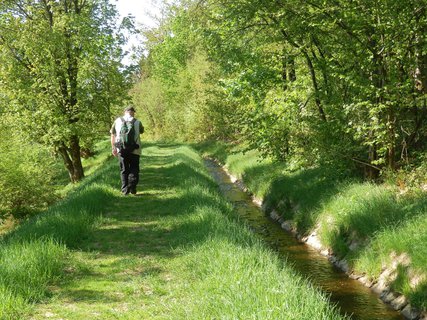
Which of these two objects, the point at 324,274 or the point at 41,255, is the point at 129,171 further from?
the point at 41,255

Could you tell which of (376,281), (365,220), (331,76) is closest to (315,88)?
(331,76)

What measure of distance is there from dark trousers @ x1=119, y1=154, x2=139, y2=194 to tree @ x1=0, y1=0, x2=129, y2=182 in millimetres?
6448

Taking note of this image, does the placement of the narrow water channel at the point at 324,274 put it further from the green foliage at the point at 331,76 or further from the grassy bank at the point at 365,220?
the green foliage at the point at 331,76

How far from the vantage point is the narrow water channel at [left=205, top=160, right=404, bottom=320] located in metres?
7.13

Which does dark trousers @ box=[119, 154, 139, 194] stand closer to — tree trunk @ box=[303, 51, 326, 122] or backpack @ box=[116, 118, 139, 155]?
backpack @ box=[116, 118, 139, 155]

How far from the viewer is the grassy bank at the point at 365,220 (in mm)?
7371

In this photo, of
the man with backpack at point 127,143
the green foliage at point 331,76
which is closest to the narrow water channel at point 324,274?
the green foliage at point 331,76

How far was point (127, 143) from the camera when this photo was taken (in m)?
11.0

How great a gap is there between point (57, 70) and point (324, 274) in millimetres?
13633

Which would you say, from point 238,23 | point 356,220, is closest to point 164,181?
point 238,23

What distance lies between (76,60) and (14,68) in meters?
2.47

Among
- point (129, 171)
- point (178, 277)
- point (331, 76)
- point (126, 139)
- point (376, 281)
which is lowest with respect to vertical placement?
point (376, 281)

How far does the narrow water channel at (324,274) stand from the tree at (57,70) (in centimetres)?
828

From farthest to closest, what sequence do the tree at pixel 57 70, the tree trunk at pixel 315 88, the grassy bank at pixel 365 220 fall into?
the tree at pixel 57 70, the tree trunk at pixel 315 88, the grassy bank at pixel 365 220
